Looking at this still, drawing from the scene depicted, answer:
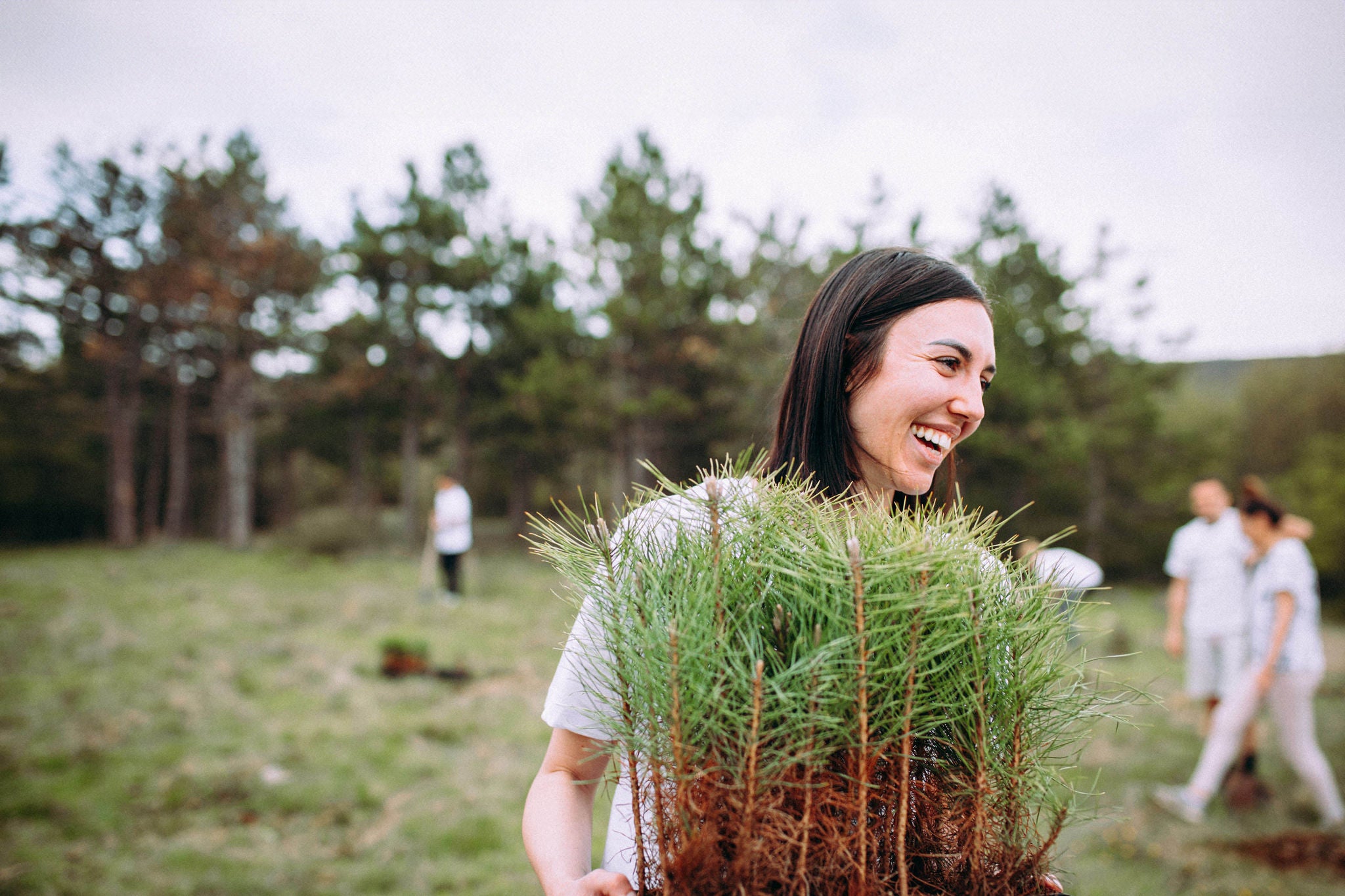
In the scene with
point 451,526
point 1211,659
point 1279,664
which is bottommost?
point 1211,659

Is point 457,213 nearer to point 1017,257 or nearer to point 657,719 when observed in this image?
point 1017,257

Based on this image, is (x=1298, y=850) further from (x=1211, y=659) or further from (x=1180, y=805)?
(x=1211, y=659)

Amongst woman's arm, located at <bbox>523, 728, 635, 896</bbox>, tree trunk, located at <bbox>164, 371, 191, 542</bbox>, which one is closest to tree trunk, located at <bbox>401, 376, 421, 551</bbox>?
tree trunk, located at <bbox>164, 371, 191, 542</bbox>

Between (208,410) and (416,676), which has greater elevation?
(208,410)

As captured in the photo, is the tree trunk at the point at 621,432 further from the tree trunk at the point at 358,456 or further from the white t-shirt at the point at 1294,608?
the white t-shirt at the point at 1294,608

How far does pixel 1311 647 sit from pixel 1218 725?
0.78 m

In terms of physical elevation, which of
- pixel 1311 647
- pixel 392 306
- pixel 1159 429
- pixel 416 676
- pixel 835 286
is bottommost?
pixel 416 676

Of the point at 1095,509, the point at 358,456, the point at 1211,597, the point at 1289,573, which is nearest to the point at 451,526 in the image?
the point at 1211,597

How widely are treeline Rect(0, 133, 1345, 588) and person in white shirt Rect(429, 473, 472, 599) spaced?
654 cm

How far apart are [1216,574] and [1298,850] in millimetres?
1963

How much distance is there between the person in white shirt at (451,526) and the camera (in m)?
10.8

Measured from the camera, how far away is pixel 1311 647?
452 cm

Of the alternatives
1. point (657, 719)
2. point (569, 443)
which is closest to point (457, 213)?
point (569, 443)

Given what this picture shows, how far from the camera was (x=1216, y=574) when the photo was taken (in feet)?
18.1
